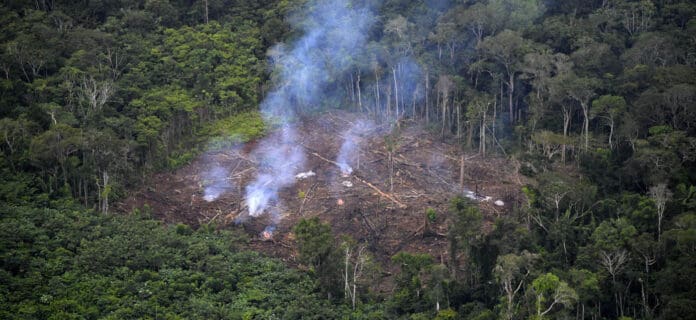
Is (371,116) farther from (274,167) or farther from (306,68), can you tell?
(274,167)

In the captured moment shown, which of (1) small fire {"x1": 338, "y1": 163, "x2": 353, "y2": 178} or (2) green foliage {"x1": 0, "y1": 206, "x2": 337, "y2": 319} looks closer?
(2) green foliage {"x1": 0, "y1": 206, "x2": 337, "y2": 319}

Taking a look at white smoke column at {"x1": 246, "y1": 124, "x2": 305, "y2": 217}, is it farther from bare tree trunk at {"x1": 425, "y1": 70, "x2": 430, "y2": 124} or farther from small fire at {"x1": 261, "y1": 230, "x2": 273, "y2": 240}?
bare tree trunk at {"x1": 425, "y1": 70, "x2": 430, "y2": 124}

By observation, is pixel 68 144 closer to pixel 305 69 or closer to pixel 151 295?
pixel 151 295

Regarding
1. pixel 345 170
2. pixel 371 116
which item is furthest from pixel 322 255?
pixel 371 116

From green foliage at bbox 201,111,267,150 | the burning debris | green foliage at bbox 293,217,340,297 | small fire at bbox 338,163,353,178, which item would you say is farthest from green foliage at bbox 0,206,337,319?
green foliage at bbox 201,111,267,150

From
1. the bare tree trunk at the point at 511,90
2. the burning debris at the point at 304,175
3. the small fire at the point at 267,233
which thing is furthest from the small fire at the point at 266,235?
the bare tree trunk at the point at 511,90
